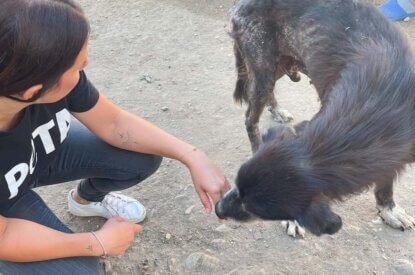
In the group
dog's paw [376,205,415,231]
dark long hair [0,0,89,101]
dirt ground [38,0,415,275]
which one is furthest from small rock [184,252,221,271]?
dark long hair [0,0,89,101]

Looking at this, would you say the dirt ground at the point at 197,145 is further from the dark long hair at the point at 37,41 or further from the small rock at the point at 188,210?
the dark long hair at the point at 37,41

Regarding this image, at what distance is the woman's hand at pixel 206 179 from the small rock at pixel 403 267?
4.12ft

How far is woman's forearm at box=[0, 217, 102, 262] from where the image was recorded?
228 cm

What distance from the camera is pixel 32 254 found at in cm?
233

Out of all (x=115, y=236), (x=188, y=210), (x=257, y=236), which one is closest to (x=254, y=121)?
(x=188, y=210)

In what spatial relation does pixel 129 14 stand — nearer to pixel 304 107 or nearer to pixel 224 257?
pixel 304 107

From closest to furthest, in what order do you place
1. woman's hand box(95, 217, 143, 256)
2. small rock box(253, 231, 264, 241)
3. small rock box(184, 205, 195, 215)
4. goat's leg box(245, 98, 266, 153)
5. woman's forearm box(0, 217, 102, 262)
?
woman's forearm box(0, 217, 102, 262) → woman's hand box(95, 217, 143, 256) → small rock box(253, 231, 264, 241) → small rock box(184, 205, 195, 215) → goat's leg box(245, 98, 266, 153)

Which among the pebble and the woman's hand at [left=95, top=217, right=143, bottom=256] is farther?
the pebble

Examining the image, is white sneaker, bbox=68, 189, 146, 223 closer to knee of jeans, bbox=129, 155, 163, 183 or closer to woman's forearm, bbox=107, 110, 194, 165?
knee of jeans, bbox=129, 155, 163, 183

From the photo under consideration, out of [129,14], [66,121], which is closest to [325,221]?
[66,121]

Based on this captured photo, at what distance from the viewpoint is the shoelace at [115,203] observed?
3439 millimetres

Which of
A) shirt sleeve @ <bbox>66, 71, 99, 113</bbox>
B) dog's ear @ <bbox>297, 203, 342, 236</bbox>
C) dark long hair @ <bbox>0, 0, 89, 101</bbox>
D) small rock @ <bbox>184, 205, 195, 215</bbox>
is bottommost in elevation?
small rock @ <bbox>184, 205, 195, 215</bbox>

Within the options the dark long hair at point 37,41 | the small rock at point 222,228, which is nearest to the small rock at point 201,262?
the small rock at point 222,228

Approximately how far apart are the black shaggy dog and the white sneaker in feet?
A: 3.10
